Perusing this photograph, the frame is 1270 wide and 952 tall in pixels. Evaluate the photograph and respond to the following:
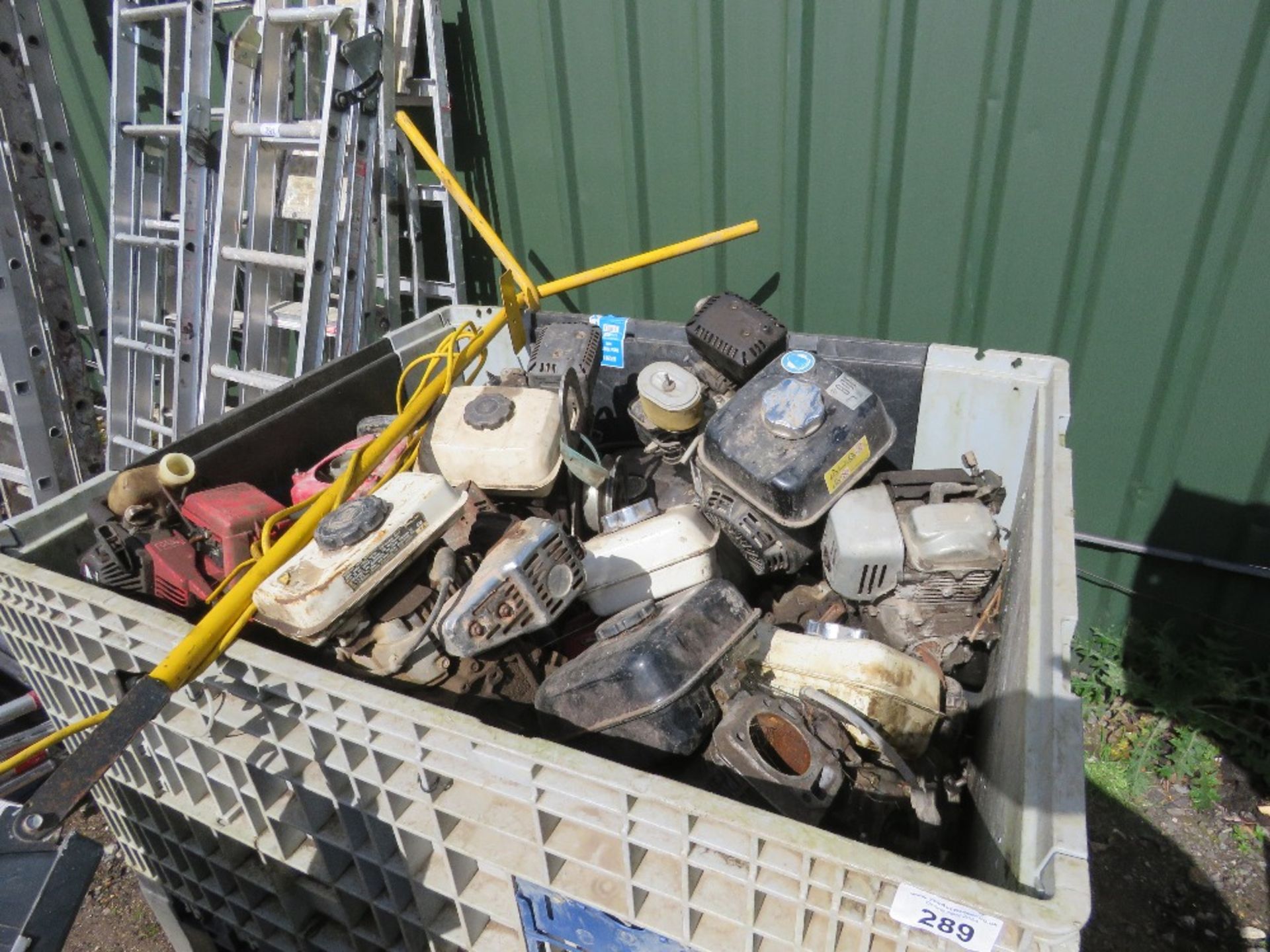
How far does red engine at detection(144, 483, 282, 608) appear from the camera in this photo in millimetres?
1462

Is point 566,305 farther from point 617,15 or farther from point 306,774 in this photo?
point 306,774

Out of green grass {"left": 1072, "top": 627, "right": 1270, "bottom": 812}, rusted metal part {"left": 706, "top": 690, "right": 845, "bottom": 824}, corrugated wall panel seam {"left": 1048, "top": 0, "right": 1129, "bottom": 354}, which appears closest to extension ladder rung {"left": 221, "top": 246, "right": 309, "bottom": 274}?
rusted metal part {"left": 706, "top": 690, "right": 845, "bottom": 824}

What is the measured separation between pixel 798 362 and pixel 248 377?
1.79m

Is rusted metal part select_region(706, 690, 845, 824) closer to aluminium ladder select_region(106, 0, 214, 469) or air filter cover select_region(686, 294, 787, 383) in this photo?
air filter cover select_region(686, 294, 787, 383)

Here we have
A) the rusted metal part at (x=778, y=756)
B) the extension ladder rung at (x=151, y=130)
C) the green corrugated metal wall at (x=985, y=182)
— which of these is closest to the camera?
the rusted metal part at (x=778, y=756)

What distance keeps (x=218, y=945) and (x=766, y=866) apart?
1.32 m

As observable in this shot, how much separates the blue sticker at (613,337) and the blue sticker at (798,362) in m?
0.51

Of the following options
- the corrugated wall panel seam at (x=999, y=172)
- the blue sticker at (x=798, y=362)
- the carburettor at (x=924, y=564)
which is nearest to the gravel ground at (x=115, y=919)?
the carburettor at (x=924, y=564)

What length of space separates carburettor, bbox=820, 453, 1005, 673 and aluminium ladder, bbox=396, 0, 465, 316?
183 centimetres

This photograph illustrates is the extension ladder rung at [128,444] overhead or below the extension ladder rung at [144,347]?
below

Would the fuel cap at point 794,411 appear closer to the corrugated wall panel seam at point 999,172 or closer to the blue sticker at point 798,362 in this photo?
the blue sticker at point 798,362

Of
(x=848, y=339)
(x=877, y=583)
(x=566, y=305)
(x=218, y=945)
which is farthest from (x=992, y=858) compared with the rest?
(x=566, y=305)

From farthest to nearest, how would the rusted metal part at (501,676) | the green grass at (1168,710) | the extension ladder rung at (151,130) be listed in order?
the extension ladder rung at (151,130)
the green grass at (1168,710)
the rusted metal part at (501,676)

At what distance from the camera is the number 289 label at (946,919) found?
72cm
